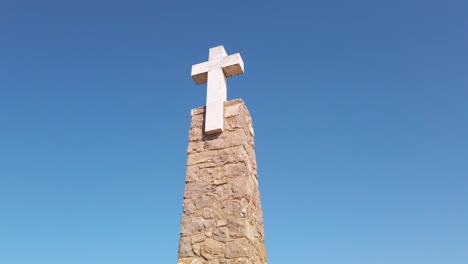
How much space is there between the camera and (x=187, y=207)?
494 centimetres

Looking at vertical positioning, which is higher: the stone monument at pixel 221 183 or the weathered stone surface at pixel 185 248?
the stone monument at pixel 221 183

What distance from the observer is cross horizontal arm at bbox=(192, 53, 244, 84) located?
5.71 m

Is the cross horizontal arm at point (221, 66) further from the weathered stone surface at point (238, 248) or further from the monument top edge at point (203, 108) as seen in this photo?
the weathered stone surface at point (238, 248)

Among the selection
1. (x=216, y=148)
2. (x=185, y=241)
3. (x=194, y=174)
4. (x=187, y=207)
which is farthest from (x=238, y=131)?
(x=185, y=241)

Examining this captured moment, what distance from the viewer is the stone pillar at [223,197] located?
4.55 metres

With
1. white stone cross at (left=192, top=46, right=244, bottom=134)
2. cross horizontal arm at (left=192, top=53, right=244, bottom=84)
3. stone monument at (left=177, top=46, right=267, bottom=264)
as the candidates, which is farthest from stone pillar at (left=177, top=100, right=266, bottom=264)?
cross horizontal arm at (left=192, top=53, right=244, bottom=84)

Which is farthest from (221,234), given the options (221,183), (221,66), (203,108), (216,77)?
(221,66)

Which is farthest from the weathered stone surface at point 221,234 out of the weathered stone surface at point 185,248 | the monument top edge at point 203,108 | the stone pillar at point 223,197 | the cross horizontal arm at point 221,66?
the cross horizontal arm at point 221,66

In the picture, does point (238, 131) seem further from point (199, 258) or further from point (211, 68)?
point (199, 258)

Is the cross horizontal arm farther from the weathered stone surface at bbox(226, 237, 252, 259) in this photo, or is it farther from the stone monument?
the weathered stone surface at bbox(226, 237, 252, 259)

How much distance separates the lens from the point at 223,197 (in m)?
4.83

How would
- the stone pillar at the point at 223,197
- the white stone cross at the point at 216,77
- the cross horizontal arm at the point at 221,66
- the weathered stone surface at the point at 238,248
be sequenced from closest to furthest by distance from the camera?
the weathered stone surface at the point at 238,248, the stone pillar at the point at 223,197, the white stone cross at the point at 216,77, the cross horizontal arm at the point at 221,66

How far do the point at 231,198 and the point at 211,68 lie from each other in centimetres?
199

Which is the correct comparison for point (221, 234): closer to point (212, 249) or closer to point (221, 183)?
point (212, 249)
